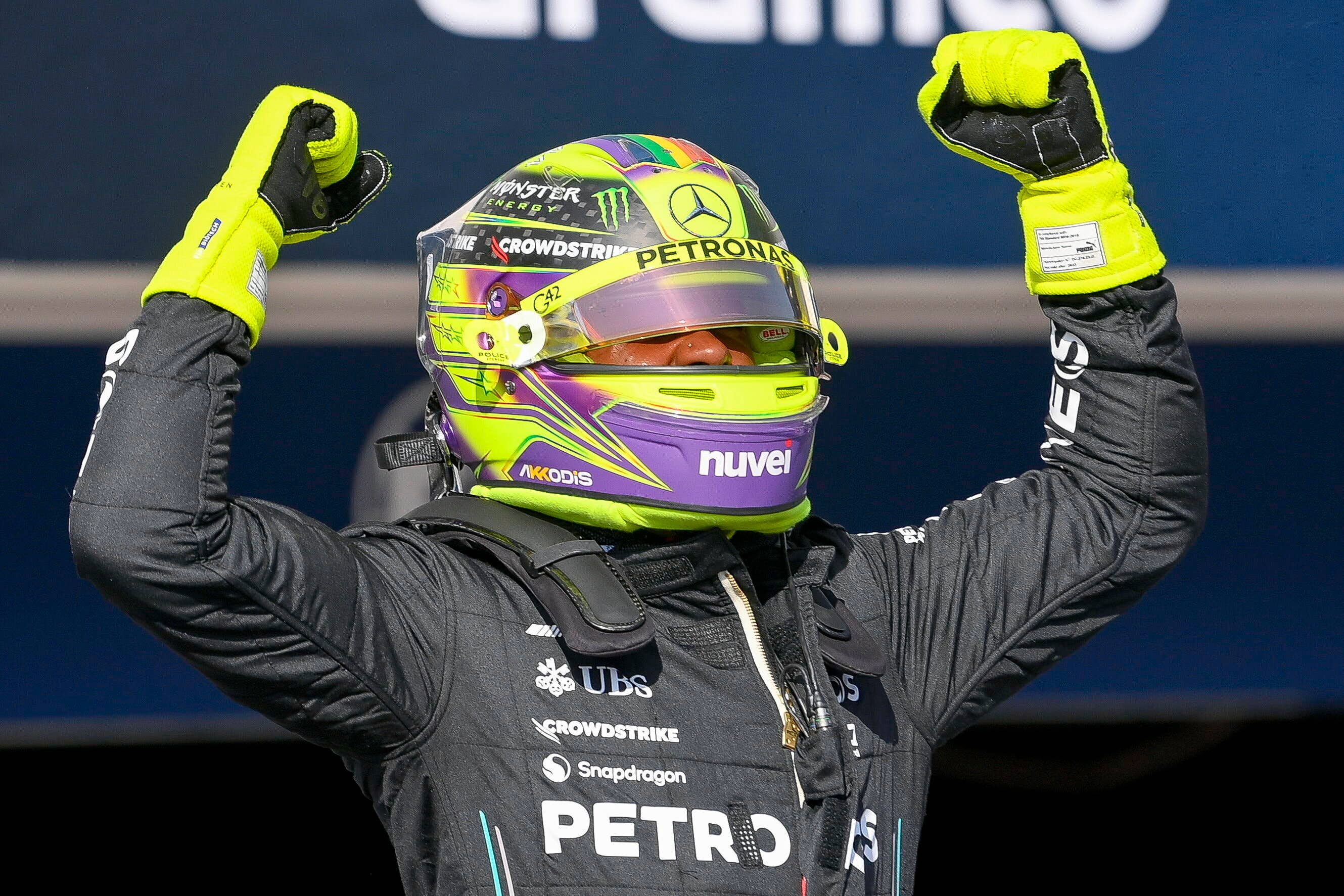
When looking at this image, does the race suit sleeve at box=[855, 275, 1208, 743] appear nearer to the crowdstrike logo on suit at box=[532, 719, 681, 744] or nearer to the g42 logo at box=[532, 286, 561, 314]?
the crowdstrike logo on suit at box=[532, 719, 681, 744]

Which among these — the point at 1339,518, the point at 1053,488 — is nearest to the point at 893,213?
the point at 1053,488

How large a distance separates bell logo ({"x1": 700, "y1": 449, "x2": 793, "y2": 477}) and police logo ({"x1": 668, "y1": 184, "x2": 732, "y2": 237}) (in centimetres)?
26

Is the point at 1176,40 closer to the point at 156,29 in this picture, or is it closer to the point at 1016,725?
the point at 156,29

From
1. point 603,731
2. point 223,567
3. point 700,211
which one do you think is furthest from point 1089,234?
point 223,567

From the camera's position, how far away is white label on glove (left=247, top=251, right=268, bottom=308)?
1515 millimetres

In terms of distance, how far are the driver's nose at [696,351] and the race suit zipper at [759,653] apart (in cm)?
24

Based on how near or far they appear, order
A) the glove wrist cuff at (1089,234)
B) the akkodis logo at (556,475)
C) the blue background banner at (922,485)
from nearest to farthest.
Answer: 1. the akkodis logo at (556,475)
2. the glove wrist cuff at (1089,234)
3. the blue background banner at (922,485)

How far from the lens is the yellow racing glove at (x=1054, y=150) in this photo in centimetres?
186

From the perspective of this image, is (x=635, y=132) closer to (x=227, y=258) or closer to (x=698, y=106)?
(x=698, y=106)

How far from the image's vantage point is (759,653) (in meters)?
1.68

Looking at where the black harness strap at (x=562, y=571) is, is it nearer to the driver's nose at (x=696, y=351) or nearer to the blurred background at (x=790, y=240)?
the driver's nose at (x=696, y=351)

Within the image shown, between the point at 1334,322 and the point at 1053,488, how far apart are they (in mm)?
1481

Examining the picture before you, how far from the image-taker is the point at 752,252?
1830mm

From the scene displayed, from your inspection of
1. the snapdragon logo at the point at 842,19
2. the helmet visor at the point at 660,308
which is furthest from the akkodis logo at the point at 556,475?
the snapdragon logo at the point at 842,19
